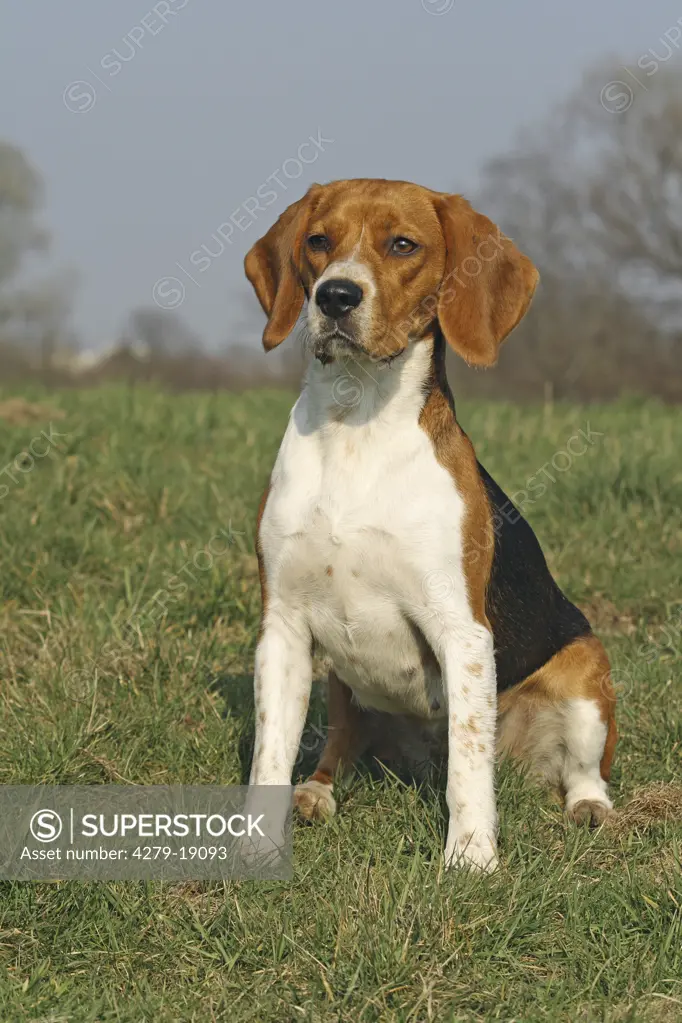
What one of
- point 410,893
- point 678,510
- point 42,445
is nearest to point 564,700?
point 410,893

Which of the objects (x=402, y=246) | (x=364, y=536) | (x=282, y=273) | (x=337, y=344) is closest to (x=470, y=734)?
(x=364, y=536)

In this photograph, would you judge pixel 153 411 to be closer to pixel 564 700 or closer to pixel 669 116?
pixel 564 700

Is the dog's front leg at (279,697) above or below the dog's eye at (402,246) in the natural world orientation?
below

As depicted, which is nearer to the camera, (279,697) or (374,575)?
(374,575)

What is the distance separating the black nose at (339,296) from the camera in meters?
3.62

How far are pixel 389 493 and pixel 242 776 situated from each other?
125cm

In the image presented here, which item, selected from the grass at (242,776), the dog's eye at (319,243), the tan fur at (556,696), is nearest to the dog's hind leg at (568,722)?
the tan fur at (556,696)

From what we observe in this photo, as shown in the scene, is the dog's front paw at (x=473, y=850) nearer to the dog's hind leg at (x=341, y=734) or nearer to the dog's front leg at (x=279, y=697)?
the dog's front leg at (x=279, y=697)

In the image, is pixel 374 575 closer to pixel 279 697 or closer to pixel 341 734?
pixel 279 697

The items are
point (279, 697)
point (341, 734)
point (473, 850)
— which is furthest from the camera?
point (341, 734)

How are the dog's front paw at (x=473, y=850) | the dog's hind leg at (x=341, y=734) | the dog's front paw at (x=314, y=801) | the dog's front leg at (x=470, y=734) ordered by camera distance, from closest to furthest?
the dog's front paw at (x=473, y=850) → the dog's front leg at (x=470, y=734) → the dog's front paw at (x=314, y=801) → the dog's hind leg at (x=341, y=734)

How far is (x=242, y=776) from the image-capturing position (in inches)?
169

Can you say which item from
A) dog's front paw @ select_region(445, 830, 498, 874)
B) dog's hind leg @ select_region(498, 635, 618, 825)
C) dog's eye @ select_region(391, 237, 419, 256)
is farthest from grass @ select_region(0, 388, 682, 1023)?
dog's eye @ select_region(391, 237, 419, 256)

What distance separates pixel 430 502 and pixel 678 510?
3925mm
